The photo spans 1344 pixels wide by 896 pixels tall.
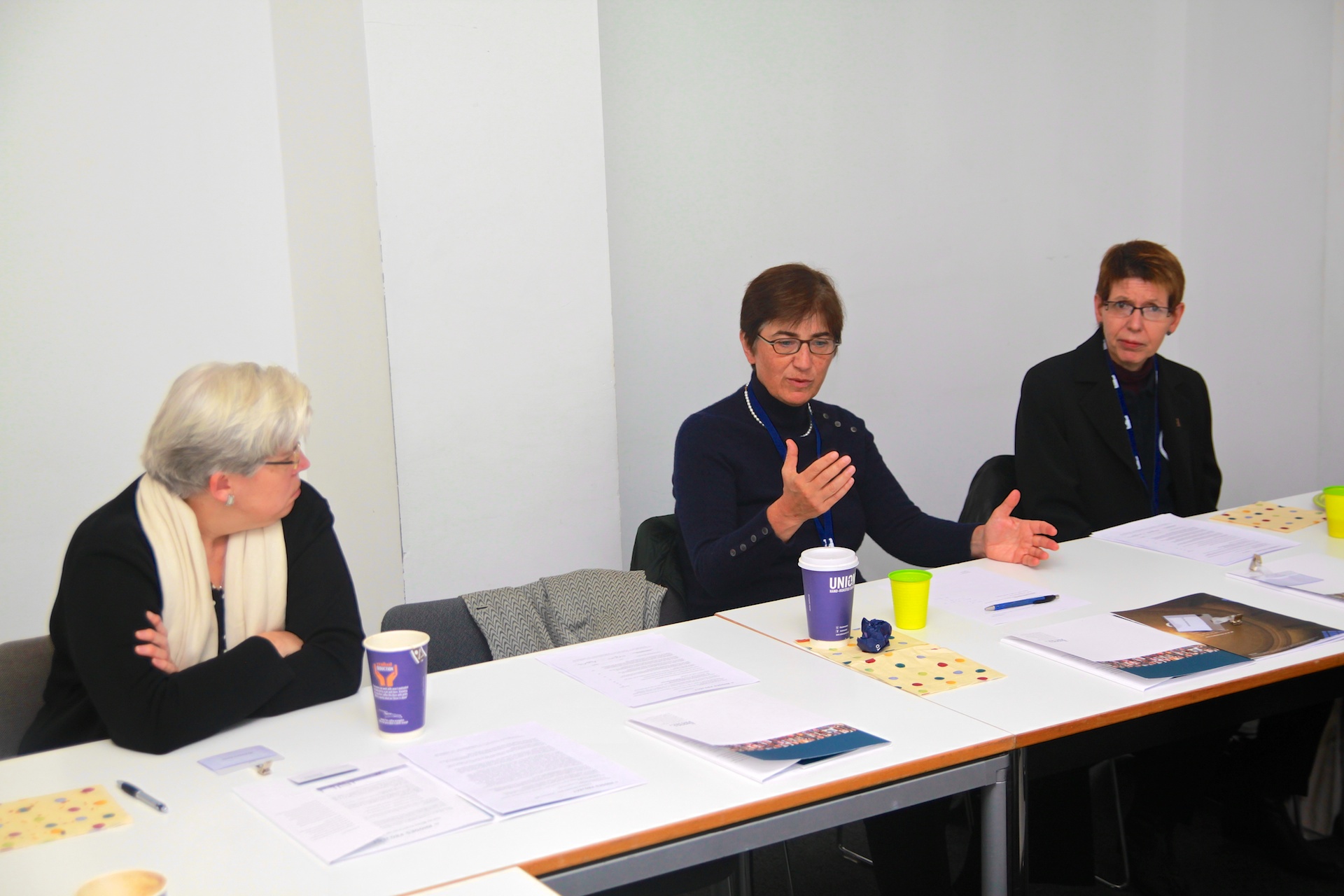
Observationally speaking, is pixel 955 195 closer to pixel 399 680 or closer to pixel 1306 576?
pixel 1306 576

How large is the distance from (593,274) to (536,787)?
2.04 meters

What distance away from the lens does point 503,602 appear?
2041 mm

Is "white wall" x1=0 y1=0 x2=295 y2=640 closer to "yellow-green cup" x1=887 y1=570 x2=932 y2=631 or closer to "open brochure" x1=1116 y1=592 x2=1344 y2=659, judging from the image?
"yellow-green cup" x1=887 y1=570 x2=932 y2=631

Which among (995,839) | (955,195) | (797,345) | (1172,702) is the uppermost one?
(955,195)

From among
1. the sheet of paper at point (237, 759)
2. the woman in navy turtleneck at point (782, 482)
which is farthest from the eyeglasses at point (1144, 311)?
the sheet of paper at point (237, 759)

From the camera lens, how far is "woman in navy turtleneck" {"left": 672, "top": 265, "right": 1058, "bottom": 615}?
2.33m

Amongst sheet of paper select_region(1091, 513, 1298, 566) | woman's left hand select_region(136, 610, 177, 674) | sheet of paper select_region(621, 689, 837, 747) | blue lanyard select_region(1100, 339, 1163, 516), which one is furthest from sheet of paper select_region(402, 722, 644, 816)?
blue lanyard select_region(1100, 339, 1163, 516)

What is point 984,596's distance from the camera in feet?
6.89

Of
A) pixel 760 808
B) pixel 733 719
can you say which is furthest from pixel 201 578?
pixel 760 808

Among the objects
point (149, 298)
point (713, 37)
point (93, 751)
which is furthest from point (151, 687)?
point (713, 37)

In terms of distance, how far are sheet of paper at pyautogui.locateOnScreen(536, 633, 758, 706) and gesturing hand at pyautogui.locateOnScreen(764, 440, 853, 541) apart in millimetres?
402

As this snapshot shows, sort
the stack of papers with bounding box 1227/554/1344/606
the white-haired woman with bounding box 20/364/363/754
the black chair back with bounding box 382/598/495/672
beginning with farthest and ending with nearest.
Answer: the stack of papers with bounding box 1227/554/1344/606, the black chair back with bounding box 382/598/495/672, the white-haired woman with bounding box 20/364/363/754

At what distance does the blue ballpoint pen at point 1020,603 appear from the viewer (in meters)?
2.02

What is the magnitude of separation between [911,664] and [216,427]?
115 centimetres
